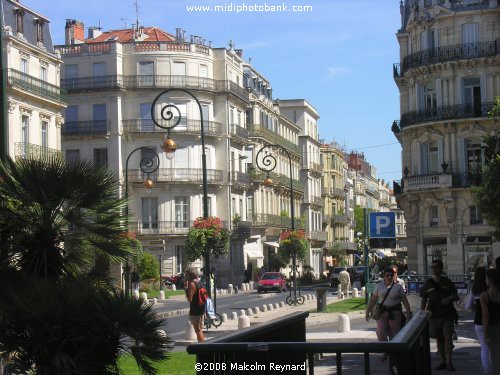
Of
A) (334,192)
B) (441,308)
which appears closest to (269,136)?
(334,192)

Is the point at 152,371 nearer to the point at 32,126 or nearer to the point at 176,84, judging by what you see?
the point at 32,126

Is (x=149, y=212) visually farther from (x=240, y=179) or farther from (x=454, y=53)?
(x=454, y=53)

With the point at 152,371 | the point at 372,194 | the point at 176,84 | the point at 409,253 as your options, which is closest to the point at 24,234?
the point at 152,371

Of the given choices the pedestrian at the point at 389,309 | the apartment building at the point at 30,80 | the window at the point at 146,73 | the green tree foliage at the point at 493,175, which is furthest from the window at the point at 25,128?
the pedestrian at the point at 389,309

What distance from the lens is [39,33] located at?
54375 mm

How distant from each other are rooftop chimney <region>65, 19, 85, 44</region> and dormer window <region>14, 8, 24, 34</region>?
1048 inches

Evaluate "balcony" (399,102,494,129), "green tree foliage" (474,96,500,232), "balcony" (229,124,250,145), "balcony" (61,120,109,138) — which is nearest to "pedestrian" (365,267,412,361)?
"green tree foliage" (474,96,500,232)

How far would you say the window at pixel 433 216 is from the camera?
Result: 5797 centimetres

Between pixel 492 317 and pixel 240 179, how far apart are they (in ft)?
222

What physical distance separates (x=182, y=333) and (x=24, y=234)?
20.7 m

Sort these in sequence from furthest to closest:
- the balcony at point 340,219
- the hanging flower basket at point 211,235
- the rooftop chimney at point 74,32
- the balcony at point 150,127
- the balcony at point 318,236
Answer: the balcony at point 340,219 < the balcony at point 318,236 < the rooftop chimney at point 74,32 < the balcony at point 150,127 < the hanging flower basket at point 211,235

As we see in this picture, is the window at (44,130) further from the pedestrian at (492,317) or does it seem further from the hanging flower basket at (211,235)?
the pedestrian at (492,317)

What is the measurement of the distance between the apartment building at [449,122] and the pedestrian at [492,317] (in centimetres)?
4151

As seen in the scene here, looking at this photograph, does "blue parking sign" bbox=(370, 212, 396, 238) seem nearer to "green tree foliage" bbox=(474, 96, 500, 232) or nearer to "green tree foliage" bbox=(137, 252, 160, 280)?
"green tree foliage" bbox=(474, 96, 500, 232)
